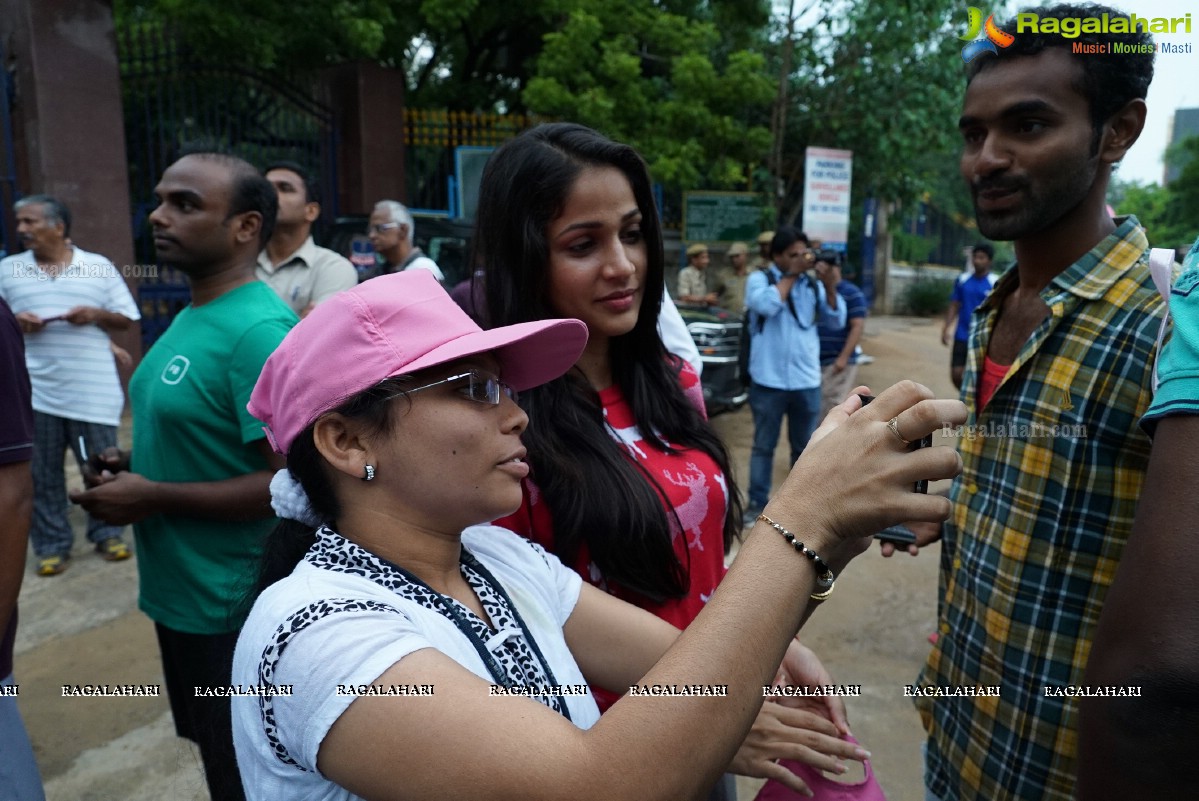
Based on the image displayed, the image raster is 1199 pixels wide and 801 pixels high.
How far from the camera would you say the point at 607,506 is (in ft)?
5.17

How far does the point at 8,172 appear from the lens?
7.06 metres

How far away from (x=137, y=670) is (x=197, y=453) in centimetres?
215

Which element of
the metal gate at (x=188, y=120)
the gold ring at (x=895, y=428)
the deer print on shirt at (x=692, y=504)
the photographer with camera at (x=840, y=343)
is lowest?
the photographer with camera at (x=840, y=343)

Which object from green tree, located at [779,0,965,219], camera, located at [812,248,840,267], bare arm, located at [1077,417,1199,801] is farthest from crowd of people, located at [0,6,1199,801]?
green tree, located at [779,0,965,219]

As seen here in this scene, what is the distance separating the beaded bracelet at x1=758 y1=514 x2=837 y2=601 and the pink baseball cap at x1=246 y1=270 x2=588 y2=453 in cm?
47

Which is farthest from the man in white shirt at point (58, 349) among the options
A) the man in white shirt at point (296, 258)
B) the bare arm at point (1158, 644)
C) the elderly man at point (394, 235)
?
the bare arm at point (1158, 644)

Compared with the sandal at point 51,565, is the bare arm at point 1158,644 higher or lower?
higher

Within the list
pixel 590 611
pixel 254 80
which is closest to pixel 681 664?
pixel 590 611

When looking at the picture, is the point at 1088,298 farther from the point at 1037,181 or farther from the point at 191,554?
the point at 191,554

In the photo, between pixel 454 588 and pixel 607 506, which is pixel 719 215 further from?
pixel 454 588

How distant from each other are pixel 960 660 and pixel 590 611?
97cm

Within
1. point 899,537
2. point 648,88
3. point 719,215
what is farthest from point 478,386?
point 719,215

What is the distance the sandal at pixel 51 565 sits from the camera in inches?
186

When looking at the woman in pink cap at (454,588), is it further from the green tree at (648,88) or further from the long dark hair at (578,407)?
the green tree at (648,88)
